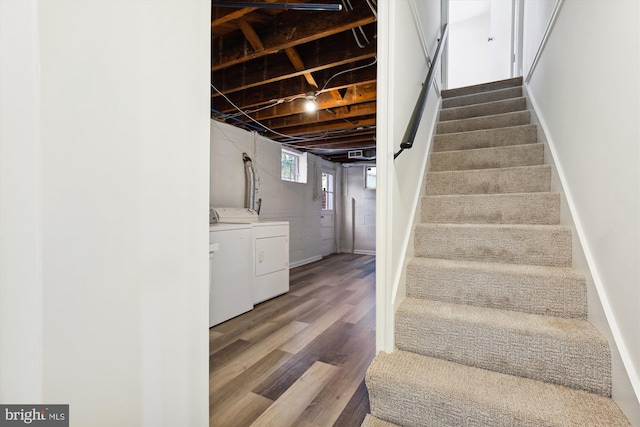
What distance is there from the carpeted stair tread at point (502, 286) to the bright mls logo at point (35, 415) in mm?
1420

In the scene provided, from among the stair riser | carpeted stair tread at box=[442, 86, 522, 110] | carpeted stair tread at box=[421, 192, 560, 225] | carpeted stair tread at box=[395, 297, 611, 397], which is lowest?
carpeted stair tread at box=[395, 297, 611, 397]

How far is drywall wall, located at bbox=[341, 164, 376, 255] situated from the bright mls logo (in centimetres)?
599

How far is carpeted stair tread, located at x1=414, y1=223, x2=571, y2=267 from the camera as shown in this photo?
4.72 feet

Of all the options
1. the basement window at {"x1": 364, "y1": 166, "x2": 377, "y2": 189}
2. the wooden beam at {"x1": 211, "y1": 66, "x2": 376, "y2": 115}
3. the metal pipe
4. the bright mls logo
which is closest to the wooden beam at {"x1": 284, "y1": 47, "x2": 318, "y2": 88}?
the wooden beam at {"x1": 211, "y1": 66, "x2": 376, "y2": 115}

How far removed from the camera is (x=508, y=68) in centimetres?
366

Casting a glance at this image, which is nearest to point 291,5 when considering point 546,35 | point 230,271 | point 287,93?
point 287,93

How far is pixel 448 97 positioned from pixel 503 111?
0.69 metres

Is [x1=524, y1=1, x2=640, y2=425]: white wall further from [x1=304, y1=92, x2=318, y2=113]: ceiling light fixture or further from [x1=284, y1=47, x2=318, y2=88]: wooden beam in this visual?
[x1=304, y1=92, x2=318, y2=113]: ceiling light fixture

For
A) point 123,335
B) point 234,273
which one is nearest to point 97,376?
point 123,335

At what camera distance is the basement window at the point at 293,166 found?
5.14m

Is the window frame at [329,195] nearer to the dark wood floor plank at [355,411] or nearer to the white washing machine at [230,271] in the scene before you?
the white washing machine at [230,271]

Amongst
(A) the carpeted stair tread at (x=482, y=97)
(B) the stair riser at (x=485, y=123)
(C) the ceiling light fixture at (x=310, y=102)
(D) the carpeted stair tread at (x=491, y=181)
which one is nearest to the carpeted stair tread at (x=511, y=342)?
(D) the carpeted stair tread at (x=491, y=181)

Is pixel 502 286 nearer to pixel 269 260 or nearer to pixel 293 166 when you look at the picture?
pixel 269 260

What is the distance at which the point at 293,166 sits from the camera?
5.44 m
